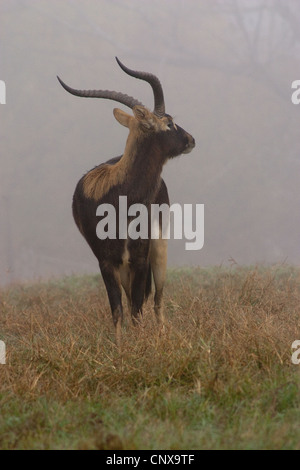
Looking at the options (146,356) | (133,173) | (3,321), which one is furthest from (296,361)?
(3,321)

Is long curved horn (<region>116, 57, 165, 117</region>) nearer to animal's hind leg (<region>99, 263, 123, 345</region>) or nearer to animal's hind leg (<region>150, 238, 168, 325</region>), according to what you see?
animal's hind leg (<region>150, 238, 168, 325</region>)

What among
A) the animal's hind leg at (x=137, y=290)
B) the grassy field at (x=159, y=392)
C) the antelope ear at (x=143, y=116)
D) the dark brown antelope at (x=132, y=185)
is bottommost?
the grassy field at (x=159, y=392)

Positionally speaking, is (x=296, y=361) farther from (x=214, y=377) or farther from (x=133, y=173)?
(x=133, y=173)

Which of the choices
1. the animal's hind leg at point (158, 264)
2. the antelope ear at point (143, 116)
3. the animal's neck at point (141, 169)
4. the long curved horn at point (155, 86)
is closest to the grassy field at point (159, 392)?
the animal's hind leg at point (158, 264)

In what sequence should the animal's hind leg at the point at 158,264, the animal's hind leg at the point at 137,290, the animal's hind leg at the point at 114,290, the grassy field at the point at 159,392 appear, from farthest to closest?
the animal's hind leg at the point at 158,264
the animal's hind leg at the point at 137,290
the animal's hind leg at the point at 114,290
the grassy field at the point at 159,392

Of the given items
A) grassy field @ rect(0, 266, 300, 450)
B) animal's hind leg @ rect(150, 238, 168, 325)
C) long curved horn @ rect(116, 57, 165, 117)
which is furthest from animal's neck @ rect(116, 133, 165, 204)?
grassy field @ rect(0, 266, 300, 450)

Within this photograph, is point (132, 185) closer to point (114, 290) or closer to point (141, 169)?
point (141, 169)

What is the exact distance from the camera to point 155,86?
5.34 metres

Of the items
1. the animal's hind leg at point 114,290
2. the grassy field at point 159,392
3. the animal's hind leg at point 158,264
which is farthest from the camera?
the animal's hind leg at point 158,264

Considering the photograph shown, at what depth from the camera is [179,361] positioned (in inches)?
146

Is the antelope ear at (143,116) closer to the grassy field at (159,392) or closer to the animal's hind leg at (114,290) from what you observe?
the animal's hind leg at (114,290)

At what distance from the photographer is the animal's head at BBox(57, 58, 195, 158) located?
5.21 meters

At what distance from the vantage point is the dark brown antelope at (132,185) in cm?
516

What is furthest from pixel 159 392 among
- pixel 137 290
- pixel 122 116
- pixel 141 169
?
pixel 122 116
